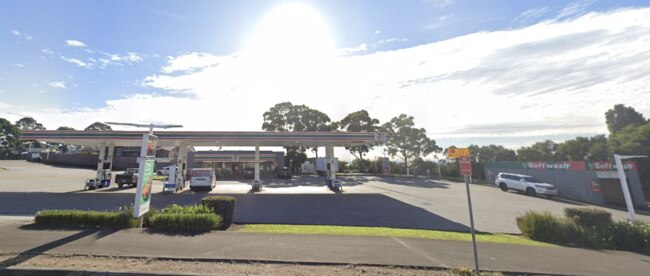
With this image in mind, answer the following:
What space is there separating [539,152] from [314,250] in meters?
51.0

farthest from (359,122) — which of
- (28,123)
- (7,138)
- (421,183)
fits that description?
(28,123)

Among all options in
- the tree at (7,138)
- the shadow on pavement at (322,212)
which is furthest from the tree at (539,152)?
the tree at (7,138)

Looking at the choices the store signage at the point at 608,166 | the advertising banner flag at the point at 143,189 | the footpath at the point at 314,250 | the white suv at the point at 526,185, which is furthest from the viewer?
the white suv at the point at 526,185

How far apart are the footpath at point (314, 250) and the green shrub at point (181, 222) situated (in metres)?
0.42

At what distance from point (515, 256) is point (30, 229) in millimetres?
12374

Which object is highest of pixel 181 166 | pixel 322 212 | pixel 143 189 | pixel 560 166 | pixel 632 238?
pixel 181 166

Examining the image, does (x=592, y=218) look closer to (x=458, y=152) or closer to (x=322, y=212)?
(x=458, y=152)

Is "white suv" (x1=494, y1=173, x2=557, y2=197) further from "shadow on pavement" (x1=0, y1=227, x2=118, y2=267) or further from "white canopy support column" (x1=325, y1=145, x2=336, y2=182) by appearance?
"shadow on pavement" (x1=0, y1=227, x2=118, y2=267)

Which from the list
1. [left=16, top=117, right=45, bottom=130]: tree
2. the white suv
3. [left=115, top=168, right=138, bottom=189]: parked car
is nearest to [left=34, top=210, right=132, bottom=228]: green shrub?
[left=115, top=168, right=138, bottom=189]: parked car

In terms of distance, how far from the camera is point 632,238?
8156 mm

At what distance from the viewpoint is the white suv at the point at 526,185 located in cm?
2209

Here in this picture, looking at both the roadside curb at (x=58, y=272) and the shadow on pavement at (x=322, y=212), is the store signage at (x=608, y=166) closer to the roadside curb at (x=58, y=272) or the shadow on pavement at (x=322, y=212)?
the shadow on pavement at (x=322, y=212)

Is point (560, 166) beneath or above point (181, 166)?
beneath

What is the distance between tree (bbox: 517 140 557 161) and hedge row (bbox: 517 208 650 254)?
133 ft
